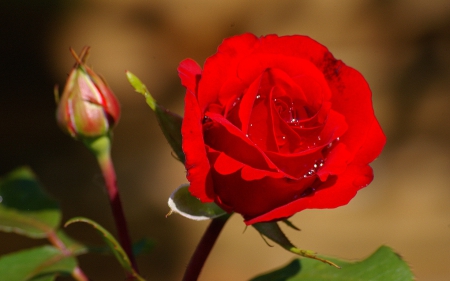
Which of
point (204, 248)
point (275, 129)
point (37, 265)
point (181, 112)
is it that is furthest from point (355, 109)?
point (181, 112)

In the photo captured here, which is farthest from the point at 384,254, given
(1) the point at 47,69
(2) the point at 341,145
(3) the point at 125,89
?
(1) the point at 47,69

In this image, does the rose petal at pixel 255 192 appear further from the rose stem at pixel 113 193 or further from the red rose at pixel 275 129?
the rose stem at pixel 113 193

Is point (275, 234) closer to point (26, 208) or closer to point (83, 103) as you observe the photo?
point (83, 103)

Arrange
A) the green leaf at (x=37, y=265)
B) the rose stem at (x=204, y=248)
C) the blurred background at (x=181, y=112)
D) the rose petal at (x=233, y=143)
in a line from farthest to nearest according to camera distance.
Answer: the blurred background at (x=181, y=112)
the green leaf at (x=37, y=265)
the rose stem at (x=204, y=248)
the rose petal at (x=233, y=143)

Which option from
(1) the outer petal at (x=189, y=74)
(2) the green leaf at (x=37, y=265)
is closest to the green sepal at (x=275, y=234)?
(1) the outer petal at (x=189, y=74)

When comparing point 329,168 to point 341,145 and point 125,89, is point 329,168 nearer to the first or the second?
point 341,145

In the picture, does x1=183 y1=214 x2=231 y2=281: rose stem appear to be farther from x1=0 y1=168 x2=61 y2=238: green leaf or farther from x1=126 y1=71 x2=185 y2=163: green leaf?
x1=0 y1=168 x2=61 y2=238: green leaf

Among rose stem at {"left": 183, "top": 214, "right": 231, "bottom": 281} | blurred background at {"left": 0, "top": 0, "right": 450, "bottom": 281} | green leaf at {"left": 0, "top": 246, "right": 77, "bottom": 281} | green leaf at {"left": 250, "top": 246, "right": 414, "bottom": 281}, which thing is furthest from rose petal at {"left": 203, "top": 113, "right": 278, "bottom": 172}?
blurred background at {"left": 0, "top": 0, "right": 450, "bottom": 281}
